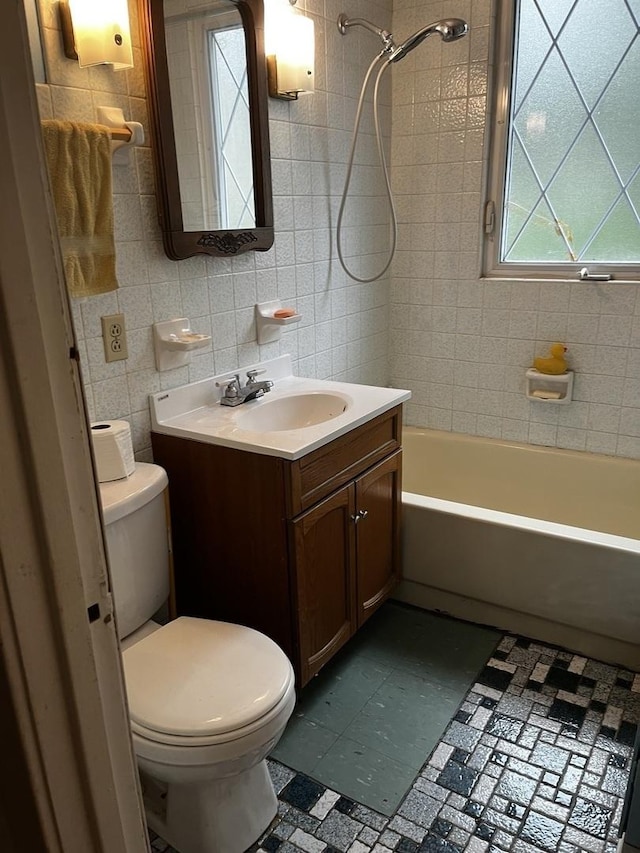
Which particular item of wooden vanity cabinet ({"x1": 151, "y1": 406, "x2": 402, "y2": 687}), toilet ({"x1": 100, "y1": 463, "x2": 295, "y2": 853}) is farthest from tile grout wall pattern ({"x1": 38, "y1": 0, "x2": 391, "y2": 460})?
toilet ({"x1": 100, "y1": 463, "x2": 295, "y2": 853})

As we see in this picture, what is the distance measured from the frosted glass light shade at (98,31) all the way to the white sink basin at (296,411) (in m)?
0.97

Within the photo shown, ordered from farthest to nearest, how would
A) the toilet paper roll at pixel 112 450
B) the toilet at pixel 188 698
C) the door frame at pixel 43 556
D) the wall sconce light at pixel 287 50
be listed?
the wall sconce light at pixel 287 50 < the toilet paper roll at pixel 112 450 < the toilet at pixel 188 698 < the door frame at pixel 43 556

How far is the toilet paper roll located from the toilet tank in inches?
0.8

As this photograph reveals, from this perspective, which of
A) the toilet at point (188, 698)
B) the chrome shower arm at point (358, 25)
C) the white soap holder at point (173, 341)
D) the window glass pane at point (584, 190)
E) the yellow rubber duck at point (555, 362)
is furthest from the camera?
the yellow rubber duck at point (555, 362)

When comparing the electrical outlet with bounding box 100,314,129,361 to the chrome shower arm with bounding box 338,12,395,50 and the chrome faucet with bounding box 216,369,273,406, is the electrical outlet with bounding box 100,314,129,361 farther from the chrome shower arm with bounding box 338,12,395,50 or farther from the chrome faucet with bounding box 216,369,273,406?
the chrome shower arm with bounding box 338,12,395,50

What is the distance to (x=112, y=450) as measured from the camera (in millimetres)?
1548

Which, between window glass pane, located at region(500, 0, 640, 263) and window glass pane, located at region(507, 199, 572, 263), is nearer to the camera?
window glass pane, located at region(500, 0, 640, 263)

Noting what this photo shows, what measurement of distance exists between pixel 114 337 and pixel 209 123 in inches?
27.1

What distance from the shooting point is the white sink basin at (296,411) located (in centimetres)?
204

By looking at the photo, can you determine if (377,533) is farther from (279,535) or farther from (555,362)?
(555,362)

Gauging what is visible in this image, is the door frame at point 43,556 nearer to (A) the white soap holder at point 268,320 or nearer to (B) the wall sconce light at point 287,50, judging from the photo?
(A) the white soap holder at point 268,320

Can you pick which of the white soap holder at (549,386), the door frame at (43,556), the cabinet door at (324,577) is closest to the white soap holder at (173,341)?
the cabinet door at (324,577)

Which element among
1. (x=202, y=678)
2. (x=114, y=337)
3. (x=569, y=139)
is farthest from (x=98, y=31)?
(x=569, y=139)

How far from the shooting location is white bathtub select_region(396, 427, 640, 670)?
202cm
